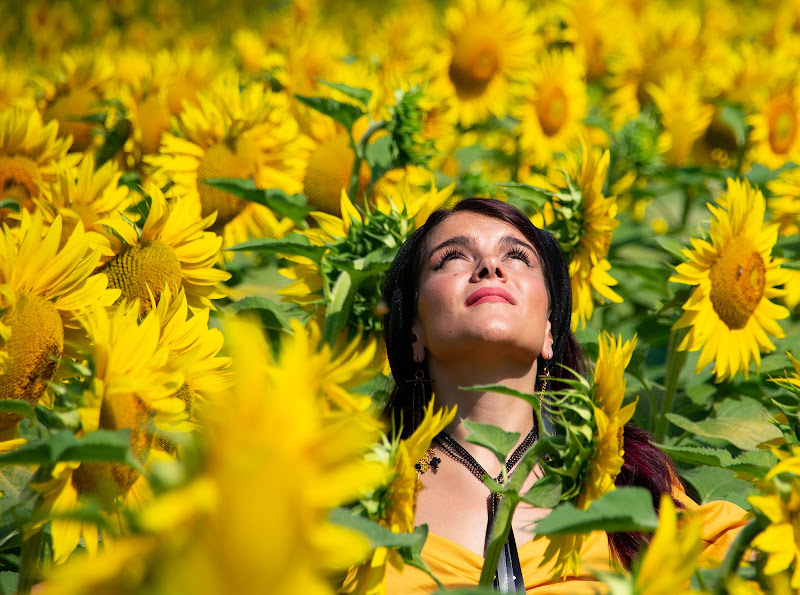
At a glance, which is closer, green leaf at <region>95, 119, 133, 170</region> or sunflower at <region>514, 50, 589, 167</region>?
green leaf at <region>95, 119, 133, 170</region>

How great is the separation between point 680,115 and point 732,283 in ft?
4.26

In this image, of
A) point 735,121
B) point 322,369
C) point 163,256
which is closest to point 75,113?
point 163,256

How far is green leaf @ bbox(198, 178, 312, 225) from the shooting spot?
5.82 feet

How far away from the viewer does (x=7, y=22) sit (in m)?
4.52

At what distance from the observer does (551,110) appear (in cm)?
284

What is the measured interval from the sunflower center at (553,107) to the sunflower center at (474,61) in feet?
0.71

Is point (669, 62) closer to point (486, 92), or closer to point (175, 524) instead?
point (486, 92)

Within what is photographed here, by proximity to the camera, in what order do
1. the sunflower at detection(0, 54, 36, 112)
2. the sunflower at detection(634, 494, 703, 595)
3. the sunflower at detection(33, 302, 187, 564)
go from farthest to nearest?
1. the sunflower at detection(0, 54, 36, 112)
2. the sunflower at detection(33, 302, 187, 564)
3. the sunflower at detection(634, 494, 703, 595)

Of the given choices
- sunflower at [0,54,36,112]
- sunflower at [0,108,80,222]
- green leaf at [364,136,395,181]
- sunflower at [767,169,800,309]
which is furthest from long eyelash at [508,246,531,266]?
sunflower at [0,54,36,112]

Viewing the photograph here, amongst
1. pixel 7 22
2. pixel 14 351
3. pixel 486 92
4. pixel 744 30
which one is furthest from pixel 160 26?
pixel 14 351

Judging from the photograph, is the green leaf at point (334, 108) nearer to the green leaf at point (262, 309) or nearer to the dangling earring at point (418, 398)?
the green leaf at point (262, 309)

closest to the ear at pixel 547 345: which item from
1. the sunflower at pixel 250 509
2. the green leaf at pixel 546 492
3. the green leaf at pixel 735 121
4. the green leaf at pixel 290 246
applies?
the green leaf at pixel 290 246

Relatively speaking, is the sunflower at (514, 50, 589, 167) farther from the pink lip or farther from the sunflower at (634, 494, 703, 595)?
the sunflower at (634, 494, 703, 595)

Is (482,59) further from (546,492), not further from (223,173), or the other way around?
(546,492)
